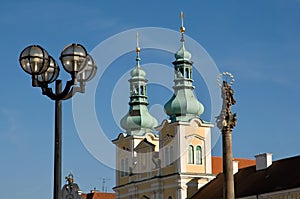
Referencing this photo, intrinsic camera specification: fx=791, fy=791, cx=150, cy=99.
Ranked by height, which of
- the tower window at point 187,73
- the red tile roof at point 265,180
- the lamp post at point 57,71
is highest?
the tower window at point 187,73

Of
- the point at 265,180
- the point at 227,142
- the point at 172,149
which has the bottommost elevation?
the point at 227,142

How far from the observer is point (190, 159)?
2063 inches

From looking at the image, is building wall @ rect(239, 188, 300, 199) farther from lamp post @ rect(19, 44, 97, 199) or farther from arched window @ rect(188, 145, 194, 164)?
lamp post @ rect(19, 44, 97, 199)

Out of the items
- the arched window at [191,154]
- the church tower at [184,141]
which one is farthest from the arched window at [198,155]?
the arched window at [191,154]

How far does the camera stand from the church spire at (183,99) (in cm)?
5281

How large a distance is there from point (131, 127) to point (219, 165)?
6.90 m

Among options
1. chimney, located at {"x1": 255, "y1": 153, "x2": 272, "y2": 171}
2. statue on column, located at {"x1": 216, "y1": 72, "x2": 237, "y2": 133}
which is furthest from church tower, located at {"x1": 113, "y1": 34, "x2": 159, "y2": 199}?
statue on column, located at {"x1": 216, "y1": 72, "x2": 237, "y2": 133}

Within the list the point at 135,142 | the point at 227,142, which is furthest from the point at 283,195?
the point at 135,142

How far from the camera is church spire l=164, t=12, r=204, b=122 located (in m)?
52.8

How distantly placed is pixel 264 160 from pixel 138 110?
1332cm

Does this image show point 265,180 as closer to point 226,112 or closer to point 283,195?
point 283,195

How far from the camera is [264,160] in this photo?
46.3 m

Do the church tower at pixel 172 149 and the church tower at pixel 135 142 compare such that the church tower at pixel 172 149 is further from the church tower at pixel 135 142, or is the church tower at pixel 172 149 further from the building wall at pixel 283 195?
the building wall at pixel 283 195

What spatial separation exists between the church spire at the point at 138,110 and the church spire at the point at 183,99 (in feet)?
10.8
